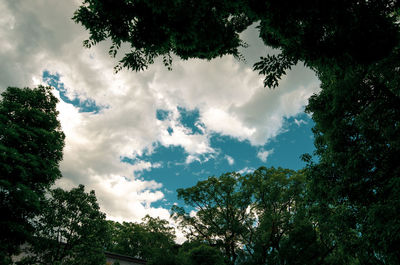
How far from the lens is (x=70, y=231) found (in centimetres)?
1443

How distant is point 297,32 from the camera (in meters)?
4.71

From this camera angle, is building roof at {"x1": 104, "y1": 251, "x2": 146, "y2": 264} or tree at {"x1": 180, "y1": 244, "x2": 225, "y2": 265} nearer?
tree at {"x1": 180, "y1": 244, "x2": 225, "y2": 265}

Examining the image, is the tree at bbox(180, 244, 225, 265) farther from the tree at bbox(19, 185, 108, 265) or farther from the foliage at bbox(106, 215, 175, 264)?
the foliage at bbox(106, 215, 175, 264)

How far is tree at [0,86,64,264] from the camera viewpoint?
1127 centimetres

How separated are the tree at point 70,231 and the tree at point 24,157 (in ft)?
3.32

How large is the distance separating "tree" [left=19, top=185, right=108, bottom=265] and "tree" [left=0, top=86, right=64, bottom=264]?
1012mm

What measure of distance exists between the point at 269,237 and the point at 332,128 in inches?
591

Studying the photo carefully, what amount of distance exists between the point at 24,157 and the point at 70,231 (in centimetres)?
627

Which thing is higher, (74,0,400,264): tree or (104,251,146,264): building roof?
(74,0,400,264): tree

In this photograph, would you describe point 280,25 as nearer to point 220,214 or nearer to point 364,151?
point 364,151

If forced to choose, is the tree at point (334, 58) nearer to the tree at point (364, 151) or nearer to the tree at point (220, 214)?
the tree at point (364, 151)

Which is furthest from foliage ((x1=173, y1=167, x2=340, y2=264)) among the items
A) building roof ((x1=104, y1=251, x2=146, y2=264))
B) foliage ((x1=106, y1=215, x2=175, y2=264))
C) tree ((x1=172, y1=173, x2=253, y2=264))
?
foliage ((x1=106, y1=215, x2=175, y2=264))

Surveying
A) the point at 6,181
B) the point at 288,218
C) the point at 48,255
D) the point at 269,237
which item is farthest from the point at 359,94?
the point at 48,255

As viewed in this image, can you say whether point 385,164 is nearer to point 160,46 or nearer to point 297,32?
point 297,32
